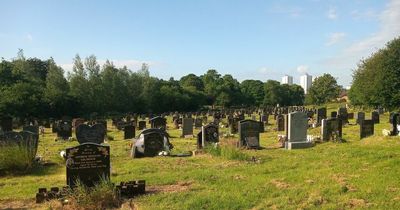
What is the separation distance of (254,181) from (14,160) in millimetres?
7685

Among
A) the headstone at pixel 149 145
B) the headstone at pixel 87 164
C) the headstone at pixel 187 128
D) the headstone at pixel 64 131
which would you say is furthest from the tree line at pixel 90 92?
the headstone at pixel 87 164

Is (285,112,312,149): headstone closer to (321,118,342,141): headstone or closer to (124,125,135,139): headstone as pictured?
(321,118,342,141): headstone

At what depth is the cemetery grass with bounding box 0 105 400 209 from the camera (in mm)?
8344

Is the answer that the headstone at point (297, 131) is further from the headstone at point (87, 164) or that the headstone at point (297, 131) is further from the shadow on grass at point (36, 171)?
the headstone at point (87, 164)

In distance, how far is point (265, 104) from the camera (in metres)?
114

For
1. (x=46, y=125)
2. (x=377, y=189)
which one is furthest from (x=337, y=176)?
(x=46, y=125)

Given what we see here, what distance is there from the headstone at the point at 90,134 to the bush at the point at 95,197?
10341 millimetres

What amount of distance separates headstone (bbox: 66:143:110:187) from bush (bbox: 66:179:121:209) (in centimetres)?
70

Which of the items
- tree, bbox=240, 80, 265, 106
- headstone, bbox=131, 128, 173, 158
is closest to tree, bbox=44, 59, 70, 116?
headstone, bbox=131, 128, 173, 158

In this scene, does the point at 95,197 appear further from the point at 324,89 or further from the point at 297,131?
the point at 324,89

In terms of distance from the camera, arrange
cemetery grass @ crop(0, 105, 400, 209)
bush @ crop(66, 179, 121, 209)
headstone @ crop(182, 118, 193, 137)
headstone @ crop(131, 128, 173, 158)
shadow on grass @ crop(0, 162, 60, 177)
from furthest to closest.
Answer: headstone @ crop(182, 118, 193, 137) → headstone @ crop(131, 128, 173, 158) → shadow on grass @ crop(0, 162, 60, 177) → bush @ crop(66, 179, 121, 209) → cemetery grass @ crop(0, 105, 400, 209)

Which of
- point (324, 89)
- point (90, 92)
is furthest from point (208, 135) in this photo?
point (324, 89)

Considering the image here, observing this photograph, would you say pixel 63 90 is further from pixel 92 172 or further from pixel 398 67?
pixel 92 172

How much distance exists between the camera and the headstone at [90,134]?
19312 mm
